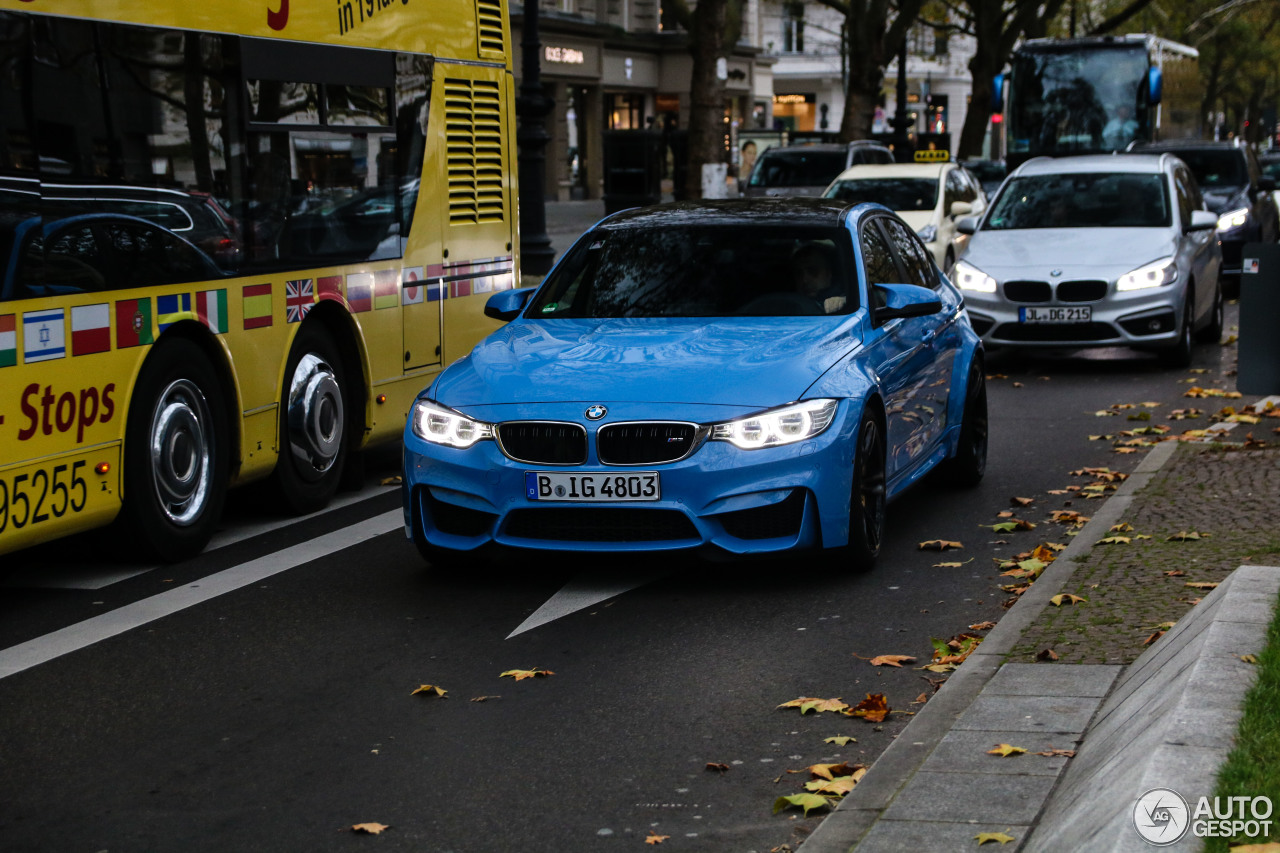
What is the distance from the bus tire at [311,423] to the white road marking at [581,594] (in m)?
2.15

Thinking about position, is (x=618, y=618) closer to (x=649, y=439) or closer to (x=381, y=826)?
(x=649, y=439)

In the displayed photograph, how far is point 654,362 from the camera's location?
7328 mm

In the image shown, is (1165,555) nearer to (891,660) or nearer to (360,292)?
(891,660)

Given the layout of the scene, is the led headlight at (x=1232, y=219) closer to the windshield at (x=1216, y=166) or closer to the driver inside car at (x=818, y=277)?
the windshield at (x=1216, y=166)

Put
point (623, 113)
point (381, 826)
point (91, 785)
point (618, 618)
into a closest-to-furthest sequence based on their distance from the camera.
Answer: point (381, 826) < point (91, 785) < point (618, 618) < point (623, 113)

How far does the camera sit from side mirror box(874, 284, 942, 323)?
8.05 metres

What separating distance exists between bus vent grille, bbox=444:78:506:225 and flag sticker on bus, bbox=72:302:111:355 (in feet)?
12.3

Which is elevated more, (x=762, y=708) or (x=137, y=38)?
(x=137, y=38)

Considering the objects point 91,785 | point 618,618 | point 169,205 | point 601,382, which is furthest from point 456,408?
point 91,785

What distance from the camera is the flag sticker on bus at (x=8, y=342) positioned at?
653 centimetres

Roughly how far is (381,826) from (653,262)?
4346 millimetres

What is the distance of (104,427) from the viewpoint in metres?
7.21

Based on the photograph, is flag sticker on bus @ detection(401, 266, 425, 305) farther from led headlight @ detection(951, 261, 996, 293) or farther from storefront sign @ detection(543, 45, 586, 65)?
storefront sign @ detection(543, 45, 586, 65)

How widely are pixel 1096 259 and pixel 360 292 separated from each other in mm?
7724
